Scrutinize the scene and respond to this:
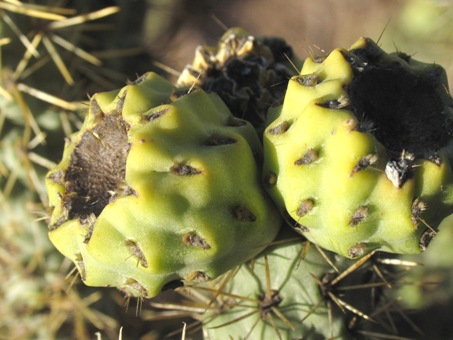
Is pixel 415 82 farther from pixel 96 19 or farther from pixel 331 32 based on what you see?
pixel 331 32

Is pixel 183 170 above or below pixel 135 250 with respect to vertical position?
above

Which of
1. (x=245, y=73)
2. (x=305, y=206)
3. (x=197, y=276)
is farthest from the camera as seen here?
(x=245, y=73)

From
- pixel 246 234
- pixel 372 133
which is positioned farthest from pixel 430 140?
pixel 246 234

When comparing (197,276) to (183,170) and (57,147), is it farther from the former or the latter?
(57,147)

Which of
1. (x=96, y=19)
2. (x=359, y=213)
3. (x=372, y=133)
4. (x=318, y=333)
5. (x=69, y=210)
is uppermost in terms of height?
(x=372, y=133)

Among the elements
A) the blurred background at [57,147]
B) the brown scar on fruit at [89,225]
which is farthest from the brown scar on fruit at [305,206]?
the blurred background at [57,147]

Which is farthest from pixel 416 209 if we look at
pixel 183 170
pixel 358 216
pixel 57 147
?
pixel 57 147

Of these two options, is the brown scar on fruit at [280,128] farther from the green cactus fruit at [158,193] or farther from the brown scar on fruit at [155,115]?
the brown scar on fruit at [155,115]
